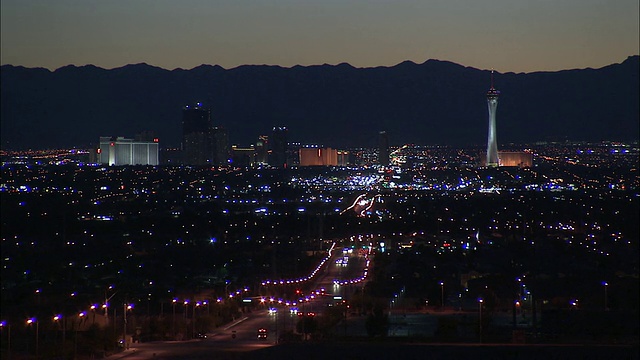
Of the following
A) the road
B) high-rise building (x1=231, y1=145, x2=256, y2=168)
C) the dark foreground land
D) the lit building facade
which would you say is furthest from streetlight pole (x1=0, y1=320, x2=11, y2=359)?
the lit building facade

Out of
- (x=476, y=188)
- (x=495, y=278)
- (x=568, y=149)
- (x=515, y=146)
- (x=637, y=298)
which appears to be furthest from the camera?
(x=515, y=146)

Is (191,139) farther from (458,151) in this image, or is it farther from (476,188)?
(476,188)

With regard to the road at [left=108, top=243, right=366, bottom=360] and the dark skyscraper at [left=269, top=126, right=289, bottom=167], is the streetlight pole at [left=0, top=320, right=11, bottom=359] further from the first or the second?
the dark skyscraper at [left=269, top=126, right=289, bottom=167]

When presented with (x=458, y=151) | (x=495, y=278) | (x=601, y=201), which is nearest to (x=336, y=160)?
(x=458, y=151)

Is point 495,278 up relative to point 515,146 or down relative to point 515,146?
down

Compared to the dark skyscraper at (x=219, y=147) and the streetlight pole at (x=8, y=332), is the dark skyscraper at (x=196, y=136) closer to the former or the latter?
the dark skyscraper at (x=219, y=147)

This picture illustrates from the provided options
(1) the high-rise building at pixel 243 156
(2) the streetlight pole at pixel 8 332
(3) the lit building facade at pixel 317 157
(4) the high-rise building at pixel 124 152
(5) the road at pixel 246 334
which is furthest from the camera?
(3) the lit building facade at pixel 317 157

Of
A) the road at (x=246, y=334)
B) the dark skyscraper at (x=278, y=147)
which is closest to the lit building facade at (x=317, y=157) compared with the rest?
the dark skyscraper at (x=278, y=147)
